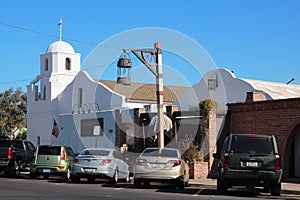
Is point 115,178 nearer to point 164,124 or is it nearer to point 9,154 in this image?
point 9,154

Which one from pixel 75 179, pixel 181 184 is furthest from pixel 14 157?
pixel 181 184

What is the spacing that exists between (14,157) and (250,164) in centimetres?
1294

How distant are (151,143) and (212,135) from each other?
17.5 ft

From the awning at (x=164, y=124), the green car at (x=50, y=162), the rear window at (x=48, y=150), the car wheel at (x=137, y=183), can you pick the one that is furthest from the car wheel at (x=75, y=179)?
the awning at (x=164, y=124)

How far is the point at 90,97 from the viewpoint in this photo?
44.6 metres

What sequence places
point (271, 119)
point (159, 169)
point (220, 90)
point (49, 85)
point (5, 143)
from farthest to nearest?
point (49, 85)
point (220, 90)
point (5, 143)
point (271, 119)
point (159, 169)

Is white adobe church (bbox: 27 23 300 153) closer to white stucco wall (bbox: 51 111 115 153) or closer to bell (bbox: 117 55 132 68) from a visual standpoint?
white stucco wall (bbox: 51 111 115 153)

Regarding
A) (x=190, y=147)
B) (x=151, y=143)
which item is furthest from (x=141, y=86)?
(x=190, y=147)

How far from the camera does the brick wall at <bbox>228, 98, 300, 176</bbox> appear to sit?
24.4 meters

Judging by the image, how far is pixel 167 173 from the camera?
64.3 ft

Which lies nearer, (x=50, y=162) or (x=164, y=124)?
(x=50, y=162)

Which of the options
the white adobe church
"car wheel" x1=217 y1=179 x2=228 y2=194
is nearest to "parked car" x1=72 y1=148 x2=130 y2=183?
"car wheel" x1=217 y1=179 x2=228 y2=194

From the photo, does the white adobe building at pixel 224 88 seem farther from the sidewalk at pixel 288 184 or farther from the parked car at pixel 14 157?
the parked car at pixel 14 157

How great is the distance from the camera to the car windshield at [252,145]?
58.1 ft
